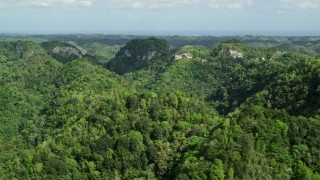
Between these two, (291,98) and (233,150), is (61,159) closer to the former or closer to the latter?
(233,150)

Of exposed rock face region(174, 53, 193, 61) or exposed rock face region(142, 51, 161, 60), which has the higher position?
exposed rock face region(174, 53, 193, 61)

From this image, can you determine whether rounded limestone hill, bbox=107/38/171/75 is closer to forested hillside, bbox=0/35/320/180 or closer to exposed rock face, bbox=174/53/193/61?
exposed rock face, bbox=174/53/193/61

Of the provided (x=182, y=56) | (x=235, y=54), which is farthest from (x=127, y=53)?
(x=235, y=54)

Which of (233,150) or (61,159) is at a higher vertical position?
(233,150)

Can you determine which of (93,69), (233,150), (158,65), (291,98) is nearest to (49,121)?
(93,69)

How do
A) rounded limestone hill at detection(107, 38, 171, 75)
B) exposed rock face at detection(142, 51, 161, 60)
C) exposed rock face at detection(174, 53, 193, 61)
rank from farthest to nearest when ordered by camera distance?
exposed rock face at detection(142, 51, 161, 60)
rounded limestone hill at detection(107, 38, 171, 75)
exposed rock face at detection(174, 53, 193, 61)

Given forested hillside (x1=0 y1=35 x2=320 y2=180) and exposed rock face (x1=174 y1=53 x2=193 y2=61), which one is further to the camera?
exposed rock face (x1=174 y1=53 x2=193 y2=61)

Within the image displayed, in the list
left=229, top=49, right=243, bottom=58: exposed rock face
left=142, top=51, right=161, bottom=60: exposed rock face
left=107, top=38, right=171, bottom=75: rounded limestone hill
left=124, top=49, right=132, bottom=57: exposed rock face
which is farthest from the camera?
left=124, top=49, right=132, bottom=57: exposed rock face

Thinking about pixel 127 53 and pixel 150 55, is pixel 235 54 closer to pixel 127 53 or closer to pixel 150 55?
pixel 150 55

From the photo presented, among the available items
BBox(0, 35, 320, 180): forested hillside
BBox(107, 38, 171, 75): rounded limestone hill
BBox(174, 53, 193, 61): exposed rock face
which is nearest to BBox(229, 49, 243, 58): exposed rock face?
BBox(174, 53, 193, 61): exposed rock face
